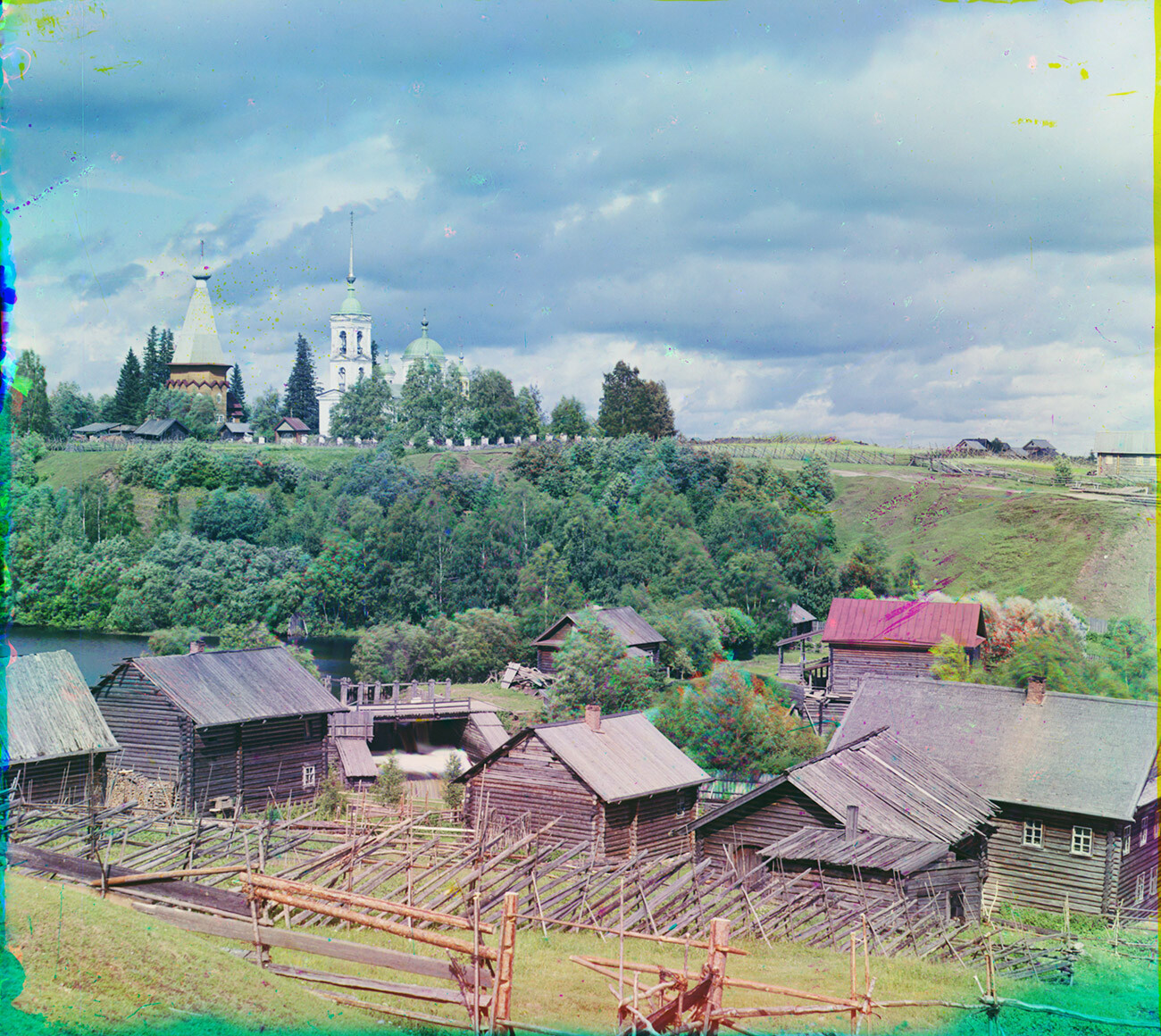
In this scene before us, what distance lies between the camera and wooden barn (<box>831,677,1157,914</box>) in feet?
80.3

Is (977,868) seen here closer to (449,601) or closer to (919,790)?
(919,790)

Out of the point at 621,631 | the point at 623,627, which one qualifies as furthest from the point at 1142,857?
the point at 623,627

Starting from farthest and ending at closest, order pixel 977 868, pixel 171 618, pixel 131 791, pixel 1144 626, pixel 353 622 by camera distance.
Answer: pixel 353 622
pixel 171 618
pixel 1144 626
pixel 131 791
pixel 977 868

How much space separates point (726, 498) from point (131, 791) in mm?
56618

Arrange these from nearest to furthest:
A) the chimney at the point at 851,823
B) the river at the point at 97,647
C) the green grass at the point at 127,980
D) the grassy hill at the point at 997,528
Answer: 1. the green grass at the point at 127,980
2. the chimney at the point at 851,823
3. the river at the point at 97,647
4. the grassy hill at the point at 997,528

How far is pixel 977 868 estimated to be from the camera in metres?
23.5

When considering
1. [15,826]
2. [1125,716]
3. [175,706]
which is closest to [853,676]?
[1125,716]

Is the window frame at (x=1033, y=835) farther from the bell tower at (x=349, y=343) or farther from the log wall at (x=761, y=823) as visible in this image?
the bell tower at (x=349, y=343)

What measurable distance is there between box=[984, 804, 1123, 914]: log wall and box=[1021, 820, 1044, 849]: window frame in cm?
4

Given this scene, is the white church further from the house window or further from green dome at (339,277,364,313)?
the house window

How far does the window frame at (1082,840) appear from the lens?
2461 cm

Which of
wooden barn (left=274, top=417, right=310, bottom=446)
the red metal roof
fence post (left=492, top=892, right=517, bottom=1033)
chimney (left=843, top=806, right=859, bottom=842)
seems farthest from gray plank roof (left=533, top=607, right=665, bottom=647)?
wooden barn (left=274, top=417, right=310, bottom=446)

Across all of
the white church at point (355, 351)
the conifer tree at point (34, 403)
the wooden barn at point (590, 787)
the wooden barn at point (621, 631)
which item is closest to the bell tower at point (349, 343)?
the white church at point (355, 351)

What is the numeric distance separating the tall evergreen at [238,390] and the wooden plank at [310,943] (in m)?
98.8
